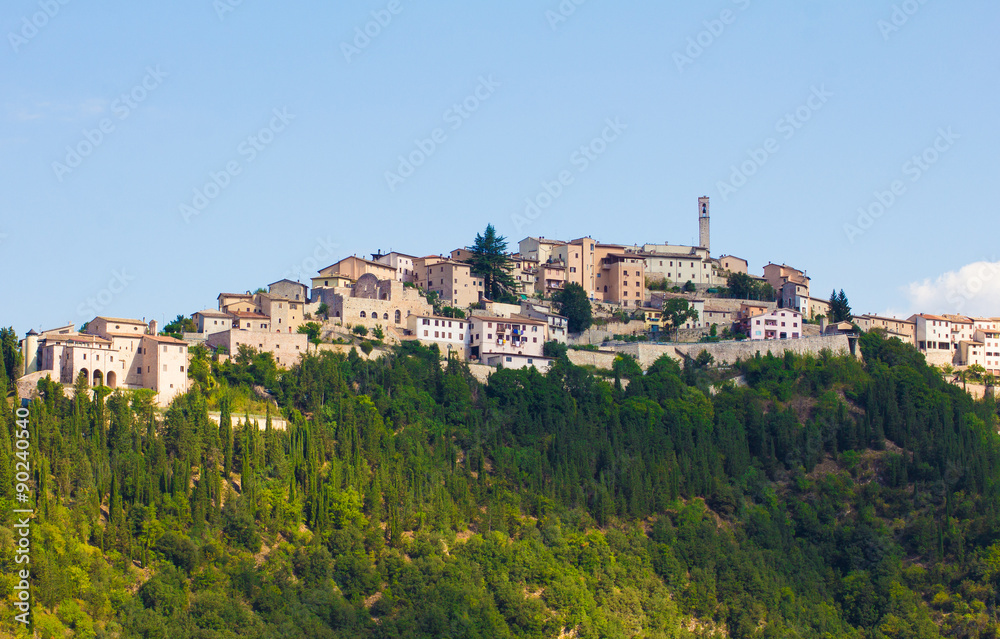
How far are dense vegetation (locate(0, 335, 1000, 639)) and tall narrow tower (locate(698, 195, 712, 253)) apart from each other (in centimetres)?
2794

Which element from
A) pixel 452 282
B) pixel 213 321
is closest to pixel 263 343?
pixel 213 321

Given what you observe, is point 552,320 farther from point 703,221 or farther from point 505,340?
point 703,221

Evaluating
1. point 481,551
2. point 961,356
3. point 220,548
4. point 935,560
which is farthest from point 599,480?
point 961,356

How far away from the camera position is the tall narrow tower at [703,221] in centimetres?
12069

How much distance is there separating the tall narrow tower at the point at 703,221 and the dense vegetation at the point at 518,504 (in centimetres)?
2794

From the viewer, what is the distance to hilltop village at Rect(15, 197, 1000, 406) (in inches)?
2958

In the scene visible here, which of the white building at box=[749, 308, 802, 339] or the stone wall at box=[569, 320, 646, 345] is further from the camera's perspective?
the white building at box=[749, 308, 802, 339]

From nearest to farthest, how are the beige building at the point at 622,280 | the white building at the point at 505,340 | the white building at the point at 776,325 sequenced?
the white building at the point at 505,340, the white building at the point at 776,325, the beige building at the point at 622,280

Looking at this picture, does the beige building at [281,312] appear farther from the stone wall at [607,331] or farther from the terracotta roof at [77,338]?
the stone wall at [607,331]

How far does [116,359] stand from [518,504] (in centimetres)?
1964

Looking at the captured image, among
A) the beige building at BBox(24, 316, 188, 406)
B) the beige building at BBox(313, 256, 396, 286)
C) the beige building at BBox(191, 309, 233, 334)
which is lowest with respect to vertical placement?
the beige building at BBox(24, 316, 188, 406)

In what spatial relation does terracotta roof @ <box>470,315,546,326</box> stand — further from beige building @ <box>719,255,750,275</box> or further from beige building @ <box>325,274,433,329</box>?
beige building @ <box>719,255,750,275</box>

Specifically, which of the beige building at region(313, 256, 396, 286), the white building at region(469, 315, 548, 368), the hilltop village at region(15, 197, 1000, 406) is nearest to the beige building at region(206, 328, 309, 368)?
the hilltop village at region(15, 197, 1000, 406)

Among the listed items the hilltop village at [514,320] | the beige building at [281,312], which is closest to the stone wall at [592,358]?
the hilltop village at [514,320]
